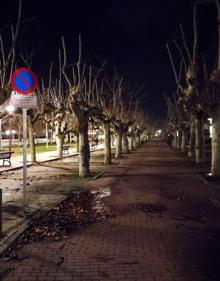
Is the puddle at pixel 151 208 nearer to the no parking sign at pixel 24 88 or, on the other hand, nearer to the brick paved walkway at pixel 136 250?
the brick paved walkway at pixel 136 250

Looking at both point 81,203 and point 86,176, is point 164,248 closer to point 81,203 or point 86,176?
point 81,203

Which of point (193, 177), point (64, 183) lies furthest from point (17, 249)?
point (193, 177)

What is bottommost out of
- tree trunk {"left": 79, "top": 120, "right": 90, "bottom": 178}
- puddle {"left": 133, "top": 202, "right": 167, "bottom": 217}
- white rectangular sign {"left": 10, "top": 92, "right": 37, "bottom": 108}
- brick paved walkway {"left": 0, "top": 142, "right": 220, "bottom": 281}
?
brick paved walkway {"left": 0, "top": 142, "right": 220, "bottom": 281}

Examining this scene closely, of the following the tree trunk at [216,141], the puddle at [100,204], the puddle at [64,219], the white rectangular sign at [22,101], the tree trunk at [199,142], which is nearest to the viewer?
the puddle at [64,219]

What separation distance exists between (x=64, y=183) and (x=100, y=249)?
904cm

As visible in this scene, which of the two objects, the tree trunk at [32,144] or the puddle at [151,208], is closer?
the puddle at [151,208]

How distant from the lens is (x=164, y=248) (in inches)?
266

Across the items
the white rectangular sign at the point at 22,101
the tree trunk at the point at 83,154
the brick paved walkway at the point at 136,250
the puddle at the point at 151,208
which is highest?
the white rectangular sign at the point at 22,101

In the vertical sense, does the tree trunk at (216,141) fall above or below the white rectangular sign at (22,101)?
below

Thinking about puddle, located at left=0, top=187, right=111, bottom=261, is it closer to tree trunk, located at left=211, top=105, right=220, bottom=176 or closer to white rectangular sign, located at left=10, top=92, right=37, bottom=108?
white rectangular sign, located at left=10, top=92, right=37, bottom=108

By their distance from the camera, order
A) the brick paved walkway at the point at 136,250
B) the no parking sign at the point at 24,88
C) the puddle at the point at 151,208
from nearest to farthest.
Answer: the brick paved walkway at the point at 136,250 < the no parking sign at the point at 24,88 < the puddle at the point at 151,208

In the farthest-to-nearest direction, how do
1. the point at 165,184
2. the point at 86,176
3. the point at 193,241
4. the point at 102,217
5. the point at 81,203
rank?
the point at 86,176 < the point at 165,184 < the point at 81,203 < the point at 102,217 < the point at 193,241

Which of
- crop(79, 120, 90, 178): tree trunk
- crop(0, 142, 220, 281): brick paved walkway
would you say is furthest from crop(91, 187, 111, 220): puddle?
crop(79, 120, 90, 178): tree trunk

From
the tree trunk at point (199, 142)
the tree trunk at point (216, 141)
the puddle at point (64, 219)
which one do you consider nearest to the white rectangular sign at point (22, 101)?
the puddle at point (64, 219)
